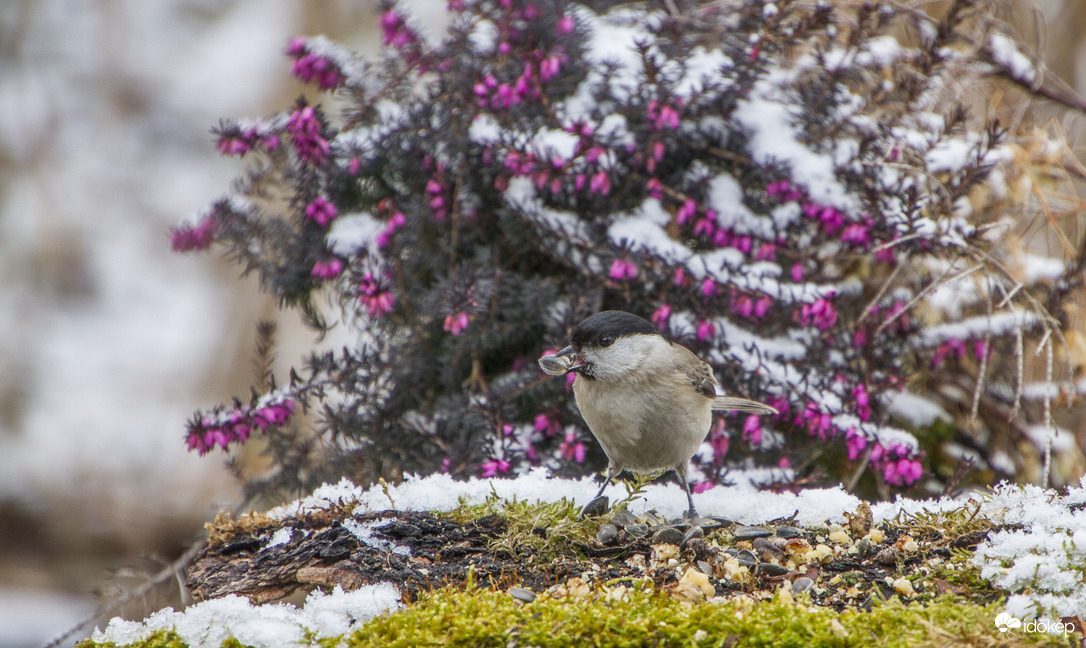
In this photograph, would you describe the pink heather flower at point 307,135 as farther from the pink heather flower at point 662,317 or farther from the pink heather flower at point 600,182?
the pink heather flower at point 662,317

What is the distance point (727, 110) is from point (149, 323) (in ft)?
16.0

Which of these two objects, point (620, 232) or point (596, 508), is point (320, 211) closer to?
point (620, 232)

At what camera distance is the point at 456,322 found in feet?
8.05

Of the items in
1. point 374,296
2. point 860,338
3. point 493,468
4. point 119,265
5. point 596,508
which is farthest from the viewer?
point 119,265

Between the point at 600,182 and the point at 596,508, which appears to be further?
the point at 600,182

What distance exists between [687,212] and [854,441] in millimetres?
900

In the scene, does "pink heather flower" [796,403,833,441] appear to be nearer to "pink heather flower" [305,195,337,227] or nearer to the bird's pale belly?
the bird's pale belly

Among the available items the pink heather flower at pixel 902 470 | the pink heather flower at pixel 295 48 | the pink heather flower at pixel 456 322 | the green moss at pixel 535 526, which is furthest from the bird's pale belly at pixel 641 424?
the pink heather flower at pixel 295 48

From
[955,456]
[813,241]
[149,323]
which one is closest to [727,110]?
[813,241]

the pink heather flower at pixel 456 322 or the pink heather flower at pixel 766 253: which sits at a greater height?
the pink heather flower at pixel 766 253

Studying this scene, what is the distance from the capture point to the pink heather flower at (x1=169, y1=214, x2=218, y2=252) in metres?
2.91

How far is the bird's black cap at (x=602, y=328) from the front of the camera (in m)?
2.20

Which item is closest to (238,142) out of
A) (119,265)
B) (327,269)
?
(327,269)

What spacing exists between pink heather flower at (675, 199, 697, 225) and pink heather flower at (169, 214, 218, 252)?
65.6 inches
